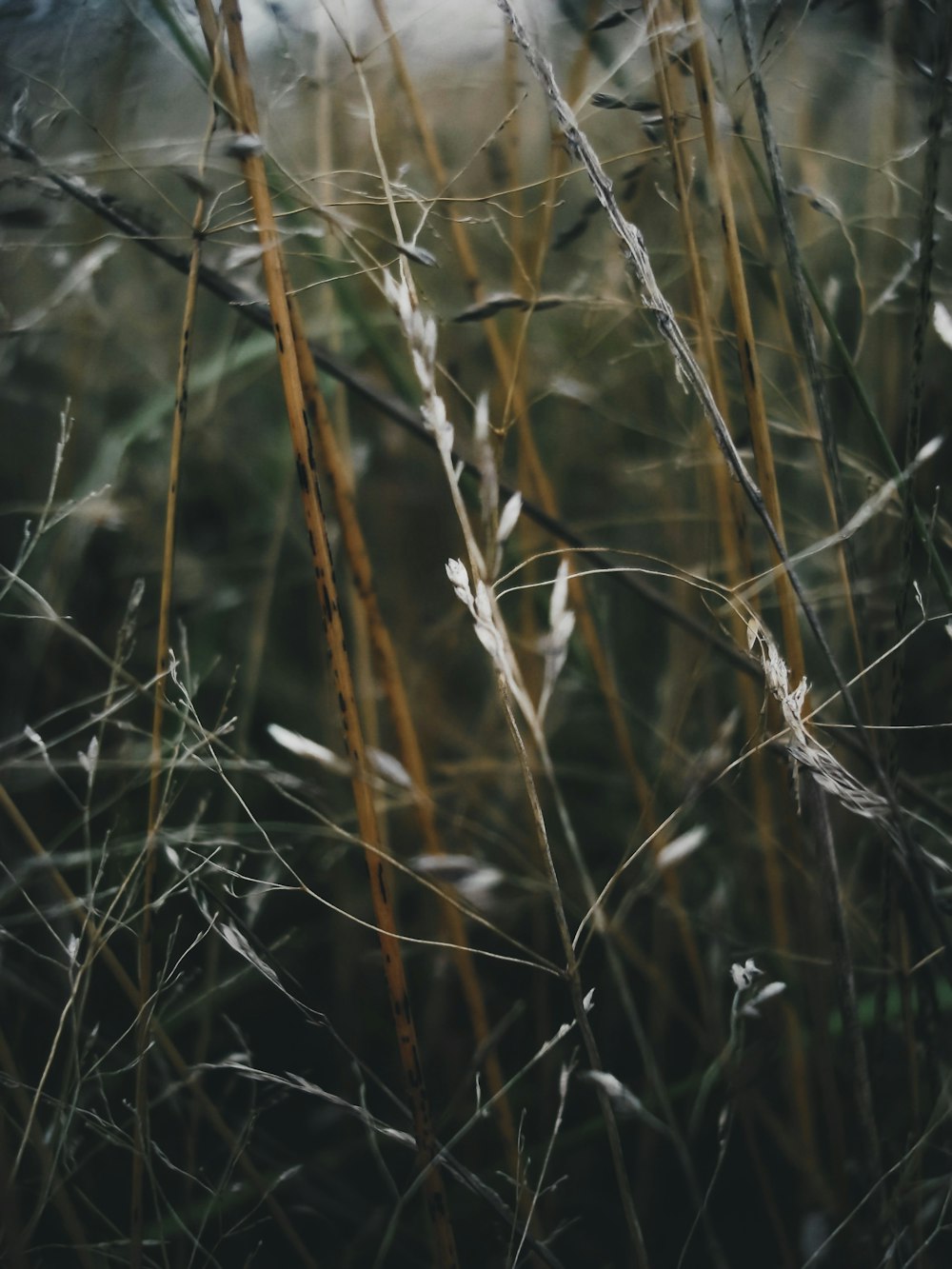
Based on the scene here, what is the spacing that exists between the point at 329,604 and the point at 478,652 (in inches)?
26.0

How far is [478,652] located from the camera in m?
1.06

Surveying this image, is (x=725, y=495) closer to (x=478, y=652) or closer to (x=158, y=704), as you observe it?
(x=158, y=704)

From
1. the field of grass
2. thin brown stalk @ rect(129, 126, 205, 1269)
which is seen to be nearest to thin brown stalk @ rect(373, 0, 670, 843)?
the field of grass

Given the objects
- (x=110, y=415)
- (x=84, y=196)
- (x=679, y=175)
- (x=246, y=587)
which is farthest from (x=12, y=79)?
(x=110, y=415)

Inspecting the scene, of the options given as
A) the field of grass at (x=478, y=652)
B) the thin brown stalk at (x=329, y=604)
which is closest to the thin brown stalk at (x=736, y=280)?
the field of grass at (x=478, y=652)

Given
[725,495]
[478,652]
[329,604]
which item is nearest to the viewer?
[329,604]

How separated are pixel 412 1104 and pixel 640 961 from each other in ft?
0.95

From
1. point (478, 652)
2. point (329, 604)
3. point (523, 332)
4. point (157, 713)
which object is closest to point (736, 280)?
point (523, 332)

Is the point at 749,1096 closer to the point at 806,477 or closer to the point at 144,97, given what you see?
the point at 806,477

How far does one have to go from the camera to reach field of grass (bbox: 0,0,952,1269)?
1.35ft

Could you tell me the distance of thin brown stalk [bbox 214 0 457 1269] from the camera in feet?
1.29

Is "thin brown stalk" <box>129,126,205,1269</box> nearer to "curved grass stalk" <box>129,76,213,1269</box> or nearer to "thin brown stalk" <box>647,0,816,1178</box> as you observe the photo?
"curved grass stalk" <box>129,76,213,1269</box>

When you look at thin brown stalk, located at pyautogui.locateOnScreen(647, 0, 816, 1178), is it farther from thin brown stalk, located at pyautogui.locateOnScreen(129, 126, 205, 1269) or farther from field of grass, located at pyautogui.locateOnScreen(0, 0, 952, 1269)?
thin brown stalk, located at pyautogui.locateOnScreen(129, 126, 205, 1269)

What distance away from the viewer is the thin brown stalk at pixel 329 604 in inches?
15.5
